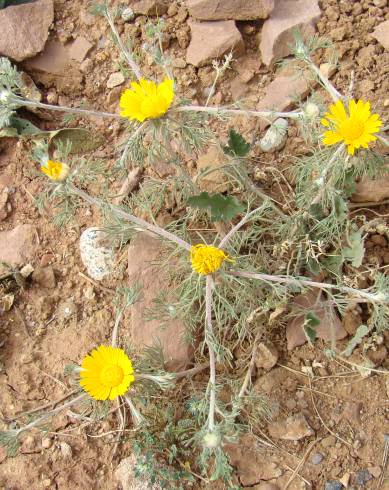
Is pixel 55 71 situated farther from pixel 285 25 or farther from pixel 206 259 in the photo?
pixel 206 259

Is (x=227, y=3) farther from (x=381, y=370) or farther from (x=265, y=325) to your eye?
(x=381, y=370)

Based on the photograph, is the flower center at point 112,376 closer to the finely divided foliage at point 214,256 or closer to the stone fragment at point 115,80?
the finely divided foliage at point 214,256

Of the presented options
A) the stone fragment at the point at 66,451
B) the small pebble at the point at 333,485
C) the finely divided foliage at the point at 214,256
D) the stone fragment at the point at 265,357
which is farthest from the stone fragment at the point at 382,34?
the stone fragment at the point at 66,451

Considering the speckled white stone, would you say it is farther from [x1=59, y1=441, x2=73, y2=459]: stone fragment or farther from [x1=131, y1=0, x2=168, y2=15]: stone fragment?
[x1=131, y1=0, x2=168, y2=15]: stone fragment

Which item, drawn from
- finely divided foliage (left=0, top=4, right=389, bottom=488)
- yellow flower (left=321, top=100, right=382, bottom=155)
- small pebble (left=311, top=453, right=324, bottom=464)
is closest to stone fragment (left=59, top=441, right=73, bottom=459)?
finely divided foliage (left=0, top=4, right=389, bottom=488)

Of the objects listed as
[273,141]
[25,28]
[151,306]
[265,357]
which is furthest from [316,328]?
[25,28]
